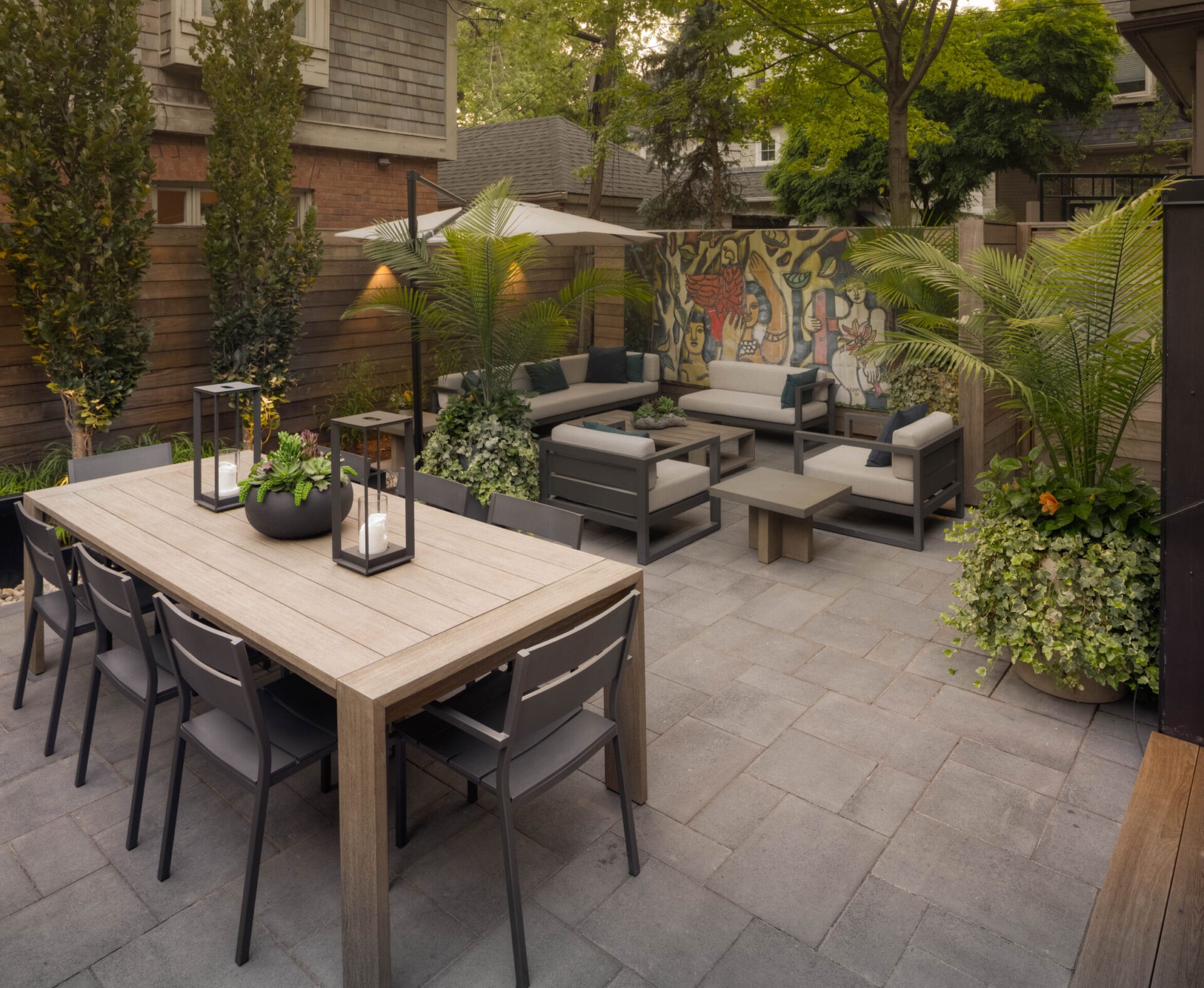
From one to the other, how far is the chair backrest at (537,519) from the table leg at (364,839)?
1.26 meters

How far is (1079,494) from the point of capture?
382 centimetres

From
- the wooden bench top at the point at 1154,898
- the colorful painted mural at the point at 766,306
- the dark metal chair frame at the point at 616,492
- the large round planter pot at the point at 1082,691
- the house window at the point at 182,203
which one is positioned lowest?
the large round planter pot at the point at 1082,691

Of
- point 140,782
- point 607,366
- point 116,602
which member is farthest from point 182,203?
point 140,782

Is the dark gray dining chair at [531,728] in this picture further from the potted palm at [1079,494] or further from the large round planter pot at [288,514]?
the potted palm at [1079,494]

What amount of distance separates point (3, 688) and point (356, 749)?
2.77 meters

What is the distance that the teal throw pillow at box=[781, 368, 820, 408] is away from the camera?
28.2 ft

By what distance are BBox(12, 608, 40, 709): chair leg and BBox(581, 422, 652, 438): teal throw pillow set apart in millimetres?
3417

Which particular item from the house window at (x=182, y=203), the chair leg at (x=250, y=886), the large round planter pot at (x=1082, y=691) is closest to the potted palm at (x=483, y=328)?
the house window at (x=182, y=203)

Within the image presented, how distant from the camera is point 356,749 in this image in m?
2.21

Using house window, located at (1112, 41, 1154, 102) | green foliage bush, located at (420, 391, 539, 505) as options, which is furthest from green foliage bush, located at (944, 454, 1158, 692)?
house window, located at (1112, 41, 1154, 102)

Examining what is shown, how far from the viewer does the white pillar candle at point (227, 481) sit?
146 inches

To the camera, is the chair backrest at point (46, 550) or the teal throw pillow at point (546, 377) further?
the teal throw pillow at point (546, 377)

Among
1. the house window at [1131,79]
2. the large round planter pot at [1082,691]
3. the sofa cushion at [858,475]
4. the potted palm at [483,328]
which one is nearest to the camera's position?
the large round planter pot at [1082,691]

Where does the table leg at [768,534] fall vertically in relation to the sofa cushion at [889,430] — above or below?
below
